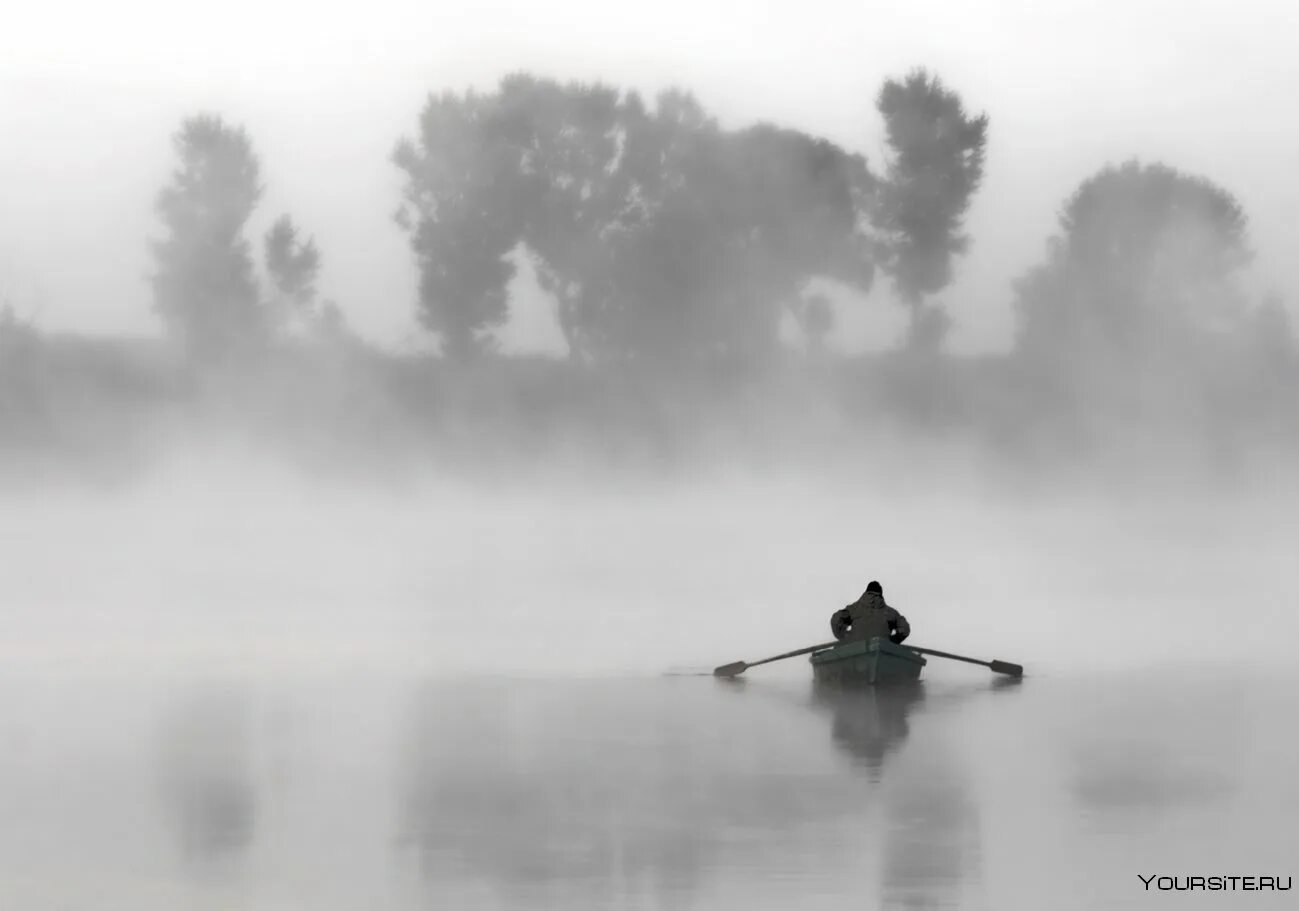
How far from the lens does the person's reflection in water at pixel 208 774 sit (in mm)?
28719

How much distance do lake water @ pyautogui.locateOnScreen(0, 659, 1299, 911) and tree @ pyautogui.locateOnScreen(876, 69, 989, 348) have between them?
2253 inches

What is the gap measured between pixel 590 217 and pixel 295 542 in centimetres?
2383

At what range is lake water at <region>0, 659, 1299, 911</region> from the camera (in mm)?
25375

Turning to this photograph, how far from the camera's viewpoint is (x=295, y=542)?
364 ft

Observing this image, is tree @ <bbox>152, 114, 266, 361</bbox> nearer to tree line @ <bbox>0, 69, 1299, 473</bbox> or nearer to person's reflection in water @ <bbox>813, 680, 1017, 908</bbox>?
tree line @ <bbox>0, 69, 1299, 473</bbox>

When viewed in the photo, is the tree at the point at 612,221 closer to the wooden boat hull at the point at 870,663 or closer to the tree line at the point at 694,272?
the tree line at the point at 694,272

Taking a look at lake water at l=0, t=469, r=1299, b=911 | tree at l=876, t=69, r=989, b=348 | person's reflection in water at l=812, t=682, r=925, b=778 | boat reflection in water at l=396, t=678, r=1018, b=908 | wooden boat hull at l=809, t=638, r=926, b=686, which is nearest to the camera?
boat reflection in water at l=396, t=678, r=1018, b=908

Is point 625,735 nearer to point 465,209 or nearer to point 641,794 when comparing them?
point 641,794

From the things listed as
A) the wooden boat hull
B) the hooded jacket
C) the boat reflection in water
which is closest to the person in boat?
the hooded jacket

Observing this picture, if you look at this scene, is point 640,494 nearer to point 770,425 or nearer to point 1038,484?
point 770,425

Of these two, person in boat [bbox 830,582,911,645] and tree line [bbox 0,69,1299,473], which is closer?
person in boat [bbox 830,582,911,645]

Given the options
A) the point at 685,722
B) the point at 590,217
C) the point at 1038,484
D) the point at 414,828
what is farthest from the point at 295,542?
the point at 414,828

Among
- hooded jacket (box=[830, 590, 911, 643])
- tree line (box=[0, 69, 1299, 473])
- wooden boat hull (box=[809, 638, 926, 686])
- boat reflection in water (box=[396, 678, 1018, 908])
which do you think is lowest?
boat reflection in water (box=[396, 678, 1018, 908])

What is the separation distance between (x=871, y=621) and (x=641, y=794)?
11831 mm
